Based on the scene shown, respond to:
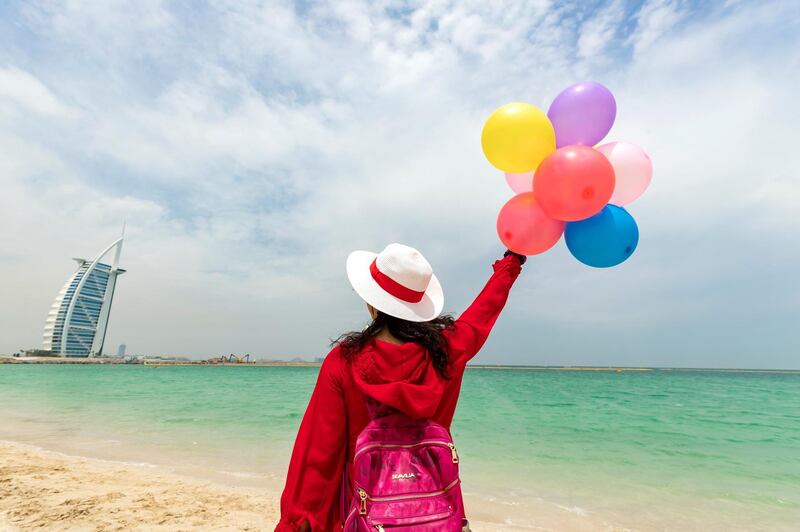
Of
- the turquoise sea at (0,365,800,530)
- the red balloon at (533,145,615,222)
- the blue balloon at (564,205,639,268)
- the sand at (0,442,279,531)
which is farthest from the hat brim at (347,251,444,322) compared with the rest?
the turquoise sea at (0,365,800,530)

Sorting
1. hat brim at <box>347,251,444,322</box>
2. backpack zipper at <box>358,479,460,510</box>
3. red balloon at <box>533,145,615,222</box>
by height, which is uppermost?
red balloon at <box>533,145,615,222</box>

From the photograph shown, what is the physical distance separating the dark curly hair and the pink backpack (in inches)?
8.0

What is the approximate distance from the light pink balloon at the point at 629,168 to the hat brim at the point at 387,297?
4.49ft

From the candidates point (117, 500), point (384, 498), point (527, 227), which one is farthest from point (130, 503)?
point (527, 227)

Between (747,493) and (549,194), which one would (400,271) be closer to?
(549,194)

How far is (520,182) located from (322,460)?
1882 millimetres

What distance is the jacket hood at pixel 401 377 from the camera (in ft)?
4.04

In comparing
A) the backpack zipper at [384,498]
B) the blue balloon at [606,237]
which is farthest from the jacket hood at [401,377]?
the blue balloon at [606,237]

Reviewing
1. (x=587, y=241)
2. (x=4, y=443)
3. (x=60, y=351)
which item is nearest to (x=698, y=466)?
(x=587, y=241)

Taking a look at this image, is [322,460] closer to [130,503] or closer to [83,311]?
[130,503]

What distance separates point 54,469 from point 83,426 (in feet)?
14.0

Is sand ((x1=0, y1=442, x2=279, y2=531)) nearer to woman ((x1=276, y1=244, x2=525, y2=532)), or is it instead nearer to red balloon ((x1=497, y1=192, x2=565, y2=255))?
woman ((x1=276, y1=244, x2=525, y2=532))

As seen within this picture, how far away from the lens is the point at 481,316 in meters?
1.67

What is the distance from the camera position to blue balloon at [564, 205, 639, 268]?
2170 millimetres
